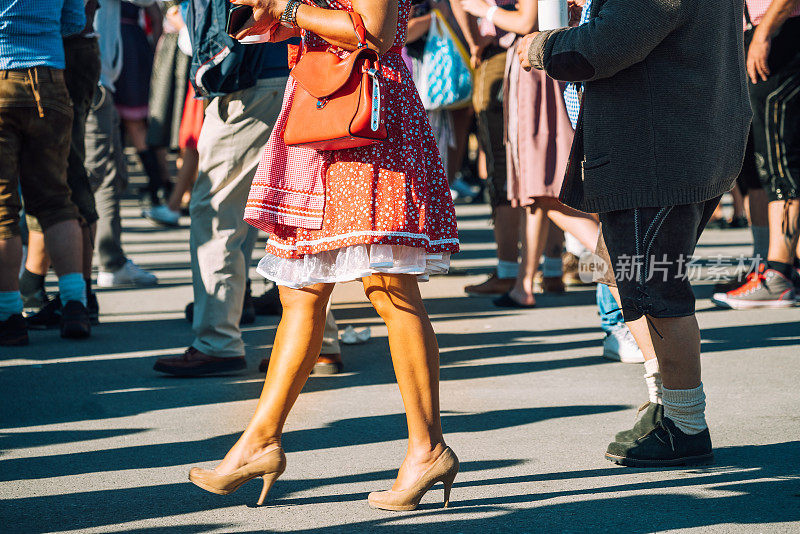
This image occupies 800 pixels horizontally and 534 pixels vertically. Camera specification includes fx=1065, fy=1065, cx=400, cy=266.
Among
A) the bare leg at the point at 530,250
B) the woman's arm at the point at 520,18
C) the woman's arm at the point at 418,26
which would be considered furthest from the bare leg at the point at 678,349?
the woman's arm at the point at 418,26

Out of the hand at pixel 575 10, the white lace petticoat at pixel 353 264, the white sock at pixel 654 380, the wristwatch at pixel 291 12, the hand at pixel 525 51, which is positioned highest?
the hand at pixel 575 10

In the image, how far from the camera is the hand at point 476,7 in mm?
6015

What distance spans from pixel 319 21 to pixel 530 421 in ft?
6.11

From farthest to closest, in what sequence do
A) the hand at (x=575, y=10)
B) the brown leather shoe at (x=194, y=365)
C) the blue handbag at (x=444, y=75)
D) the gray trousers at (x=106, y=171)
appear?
the blue handbag at (x=444, y=75) < the gray trousers at (x=106, y=171) < the brown leather shoe at (x=194, y=365) < the hand at (x=575, y=10)

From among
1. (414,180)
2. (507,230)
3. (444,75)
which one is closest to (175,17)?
(444,75)

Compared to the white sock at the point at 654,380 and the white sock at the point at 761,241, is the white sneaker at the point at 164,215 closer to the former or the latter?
the white sock at the point at 761,241

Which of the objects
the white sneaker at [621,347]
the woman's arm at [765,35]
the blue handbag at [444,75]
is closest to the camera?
the white sneaker at [621,347]

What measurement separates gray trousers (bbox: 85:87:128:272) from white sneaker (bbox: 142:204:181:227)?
286 cm

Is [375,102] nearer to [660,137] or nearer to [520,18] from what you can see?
[660,137]

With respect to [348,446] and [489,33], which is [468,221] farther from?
[348,446]

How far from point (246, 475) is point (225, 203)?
1879 mm

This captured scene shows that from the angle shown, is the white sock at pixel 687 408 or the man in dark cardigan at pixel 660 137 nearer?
the man in dark cardigan at pixel 660 137

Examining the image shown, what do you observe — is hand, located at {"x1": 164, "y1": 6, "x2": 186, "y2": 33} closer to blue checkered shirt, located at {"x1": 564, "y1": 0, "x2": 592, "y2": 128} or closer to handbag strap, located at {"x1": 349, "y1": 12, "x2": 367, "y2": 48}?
blue checkered shirt, located at {"x1": 564, "y1": 0, "x2": 592, "y2": 128}

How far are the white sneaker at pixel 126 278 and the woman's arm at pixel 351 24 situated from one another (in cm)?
474
